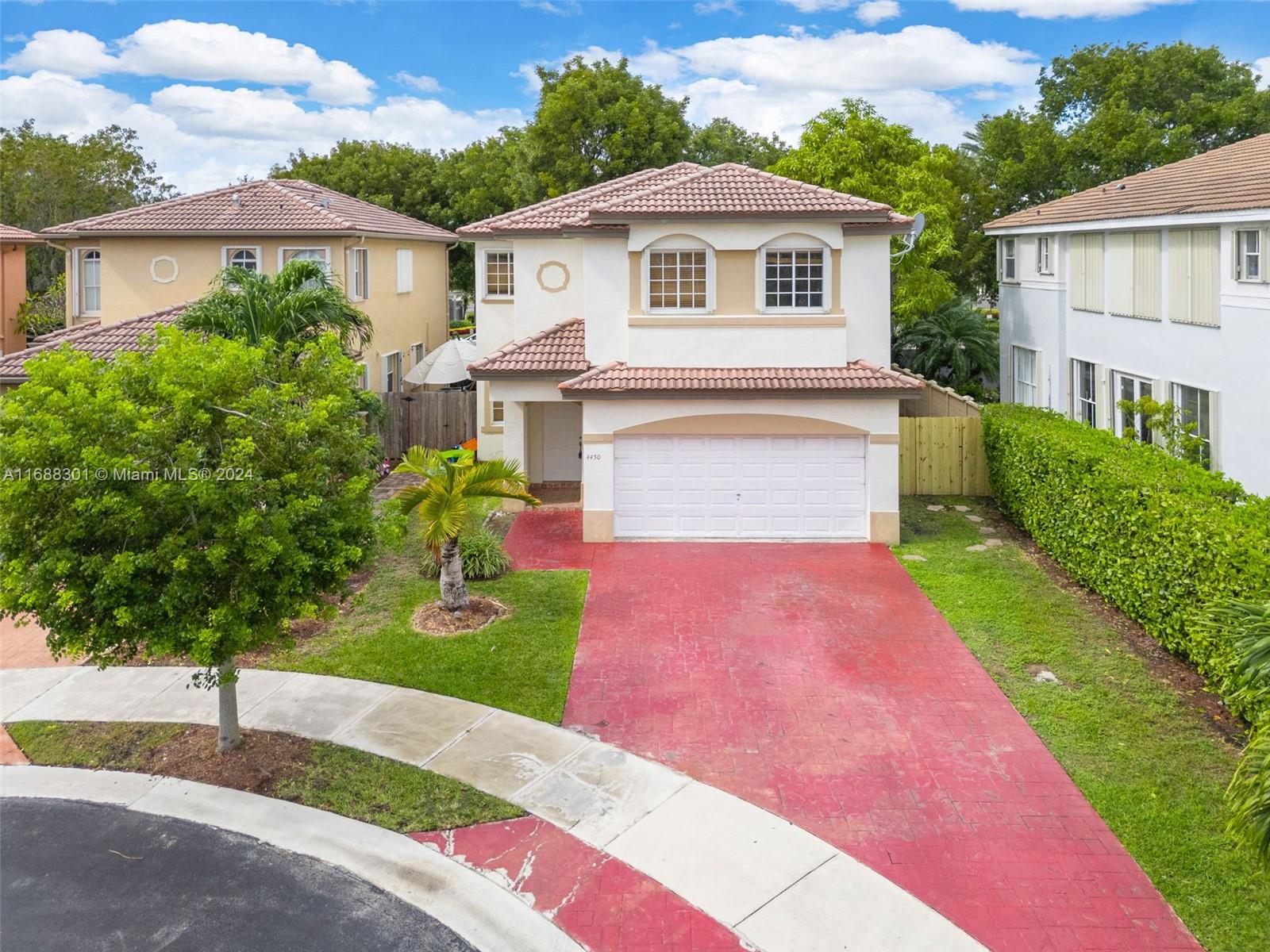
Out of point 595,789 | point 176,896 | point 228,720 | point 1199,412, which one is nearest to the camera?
point 176,896

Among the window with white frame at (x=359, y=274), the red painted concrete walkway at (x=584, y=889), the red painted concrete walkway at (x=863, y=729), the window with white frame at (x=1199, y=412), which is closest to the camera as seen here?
the red painted concrete walkway at (x=584, y=889)

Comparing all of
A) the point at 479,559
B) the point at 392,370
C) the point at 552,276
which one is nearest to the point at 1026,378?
the point at 552,276

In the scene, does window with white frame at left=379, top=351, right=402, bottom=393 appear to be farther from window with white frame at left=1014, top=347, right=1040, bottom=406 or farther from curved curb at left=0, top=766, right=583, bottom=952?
curved curb at left=0, top=766, right=583, bottom=952

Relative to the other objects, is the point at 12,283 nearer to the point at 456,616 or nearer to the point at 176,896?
the point at 456,616

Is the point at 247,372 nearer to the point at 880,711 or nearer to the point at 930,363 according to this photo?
the point at 880,711

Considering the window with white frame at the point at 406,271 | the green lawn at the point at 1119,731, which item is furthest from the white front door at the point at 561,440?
the window with white frame at the point at 406,271

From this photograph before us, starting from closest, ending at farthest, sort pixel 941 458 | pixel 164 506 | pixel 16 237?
pixel 164 506
pixel 941 458
pixel 16 237

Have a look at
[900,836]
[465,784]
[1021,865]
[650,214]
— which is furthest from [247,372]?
[650,214]

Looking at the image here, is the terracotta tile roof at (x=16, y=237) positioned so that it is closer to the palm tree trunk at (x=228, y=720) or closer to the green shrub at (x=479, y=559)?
the green shrub at (x=479, y=559)
